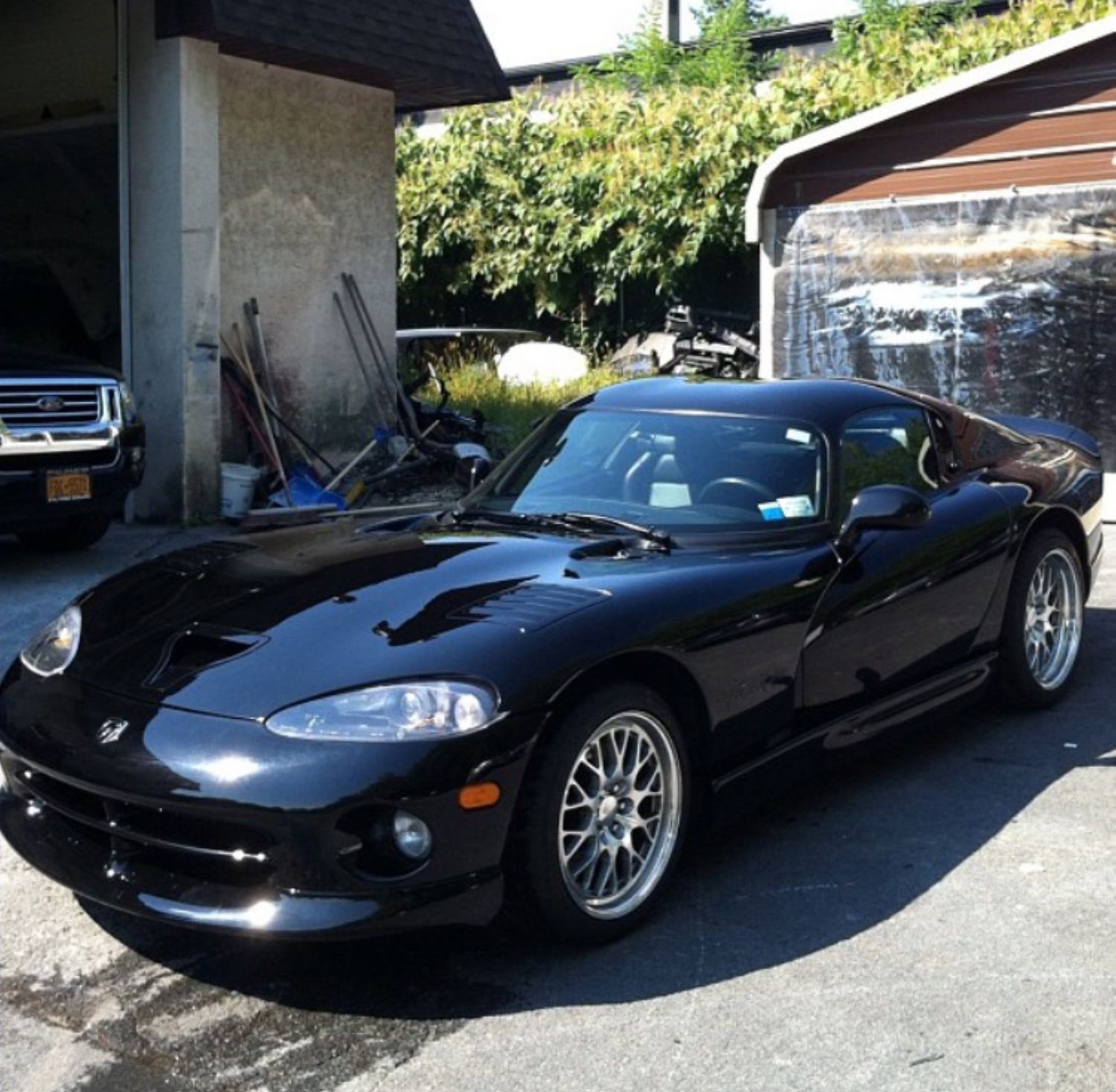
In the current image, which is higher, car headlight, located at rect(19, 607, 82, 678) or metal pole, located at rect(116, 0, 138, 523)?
metal pole, located at rect(116, 0, 138, 523)

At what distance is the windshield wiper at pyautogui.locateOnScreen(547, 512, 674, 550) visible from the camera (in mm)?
4645

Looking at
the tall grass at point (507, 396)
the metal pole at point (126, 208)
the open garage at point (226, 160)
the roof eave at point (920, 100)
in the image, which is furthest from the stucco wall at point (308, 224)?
A: the roof eave at point (920, 100)

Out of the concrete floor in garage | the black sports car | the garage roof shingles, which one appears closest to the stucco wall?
the garage roof shingles

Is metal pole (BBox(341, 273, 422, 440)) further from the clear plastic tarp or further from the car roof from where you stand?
the car roof

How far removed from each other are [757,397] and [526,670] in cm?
200

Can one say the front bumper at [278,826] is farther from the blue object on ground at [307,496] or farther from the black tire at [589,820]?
the blue object on ground at [307,496]

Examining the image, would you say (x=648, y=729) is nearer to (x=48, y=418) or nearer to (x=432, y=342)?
(x=48, y=418)

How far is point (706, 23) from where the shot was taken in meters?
38.2

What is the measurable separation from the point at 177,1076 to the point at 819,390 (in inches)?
127

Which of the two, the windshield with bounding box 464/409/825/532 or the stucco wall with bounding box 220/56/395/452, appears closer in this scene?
the windshield with bounding box 464/409/825/532

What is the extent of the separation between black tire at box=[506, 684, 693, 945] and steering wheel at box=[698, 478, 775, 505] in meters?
1.04

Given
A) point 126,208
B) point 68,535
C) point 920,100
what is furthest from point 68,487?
point 920,100

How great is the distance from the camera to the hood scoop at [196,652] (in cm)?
382

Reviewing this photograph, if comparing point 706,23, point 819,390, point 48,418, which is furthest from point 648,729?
point 706,23
